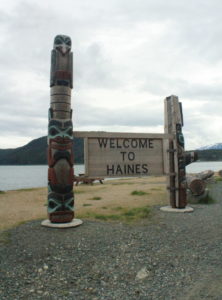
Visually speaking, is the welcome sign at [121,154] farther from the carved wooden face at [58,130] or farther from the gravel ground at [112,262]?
the gravel ground at [112,262]

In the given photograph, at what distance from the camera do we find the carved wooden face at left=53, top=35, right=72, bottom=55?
8.18 metres

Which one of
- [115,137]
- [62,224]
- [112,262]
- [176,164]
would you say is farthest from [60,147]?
[176,164]

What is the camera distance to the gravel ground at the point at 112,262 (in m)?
4.48

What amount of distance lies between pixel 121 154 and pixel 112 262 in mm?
3464

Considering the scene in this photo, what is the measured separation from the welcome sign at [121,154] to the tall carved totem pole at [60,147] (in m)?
0.45

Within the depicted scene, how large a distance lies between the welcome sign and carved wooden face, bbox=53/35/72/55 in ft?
8.09

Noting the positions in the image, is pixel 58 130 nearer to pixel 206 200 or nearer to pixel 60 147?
pixel 60 147

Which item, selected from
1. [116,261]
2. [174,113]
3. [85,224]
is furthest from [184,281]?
[174,113]

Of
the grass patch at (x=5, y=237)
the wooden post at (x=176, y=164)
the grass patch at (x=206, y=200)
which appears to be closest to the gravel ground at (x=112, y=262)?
the grass patch at (x=5, y=237)

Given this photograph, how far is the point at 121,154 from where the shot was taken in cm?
827

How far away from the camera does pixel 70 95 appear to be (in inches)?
324

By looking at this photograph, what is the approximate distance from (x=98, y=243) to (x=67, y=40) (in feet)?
18.8

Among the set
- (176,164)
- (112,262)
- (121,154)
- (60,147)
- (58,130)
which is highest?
(58,130)

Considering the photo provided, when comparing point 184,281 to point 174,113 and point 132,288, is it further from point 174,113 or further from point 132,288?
point 174,113
